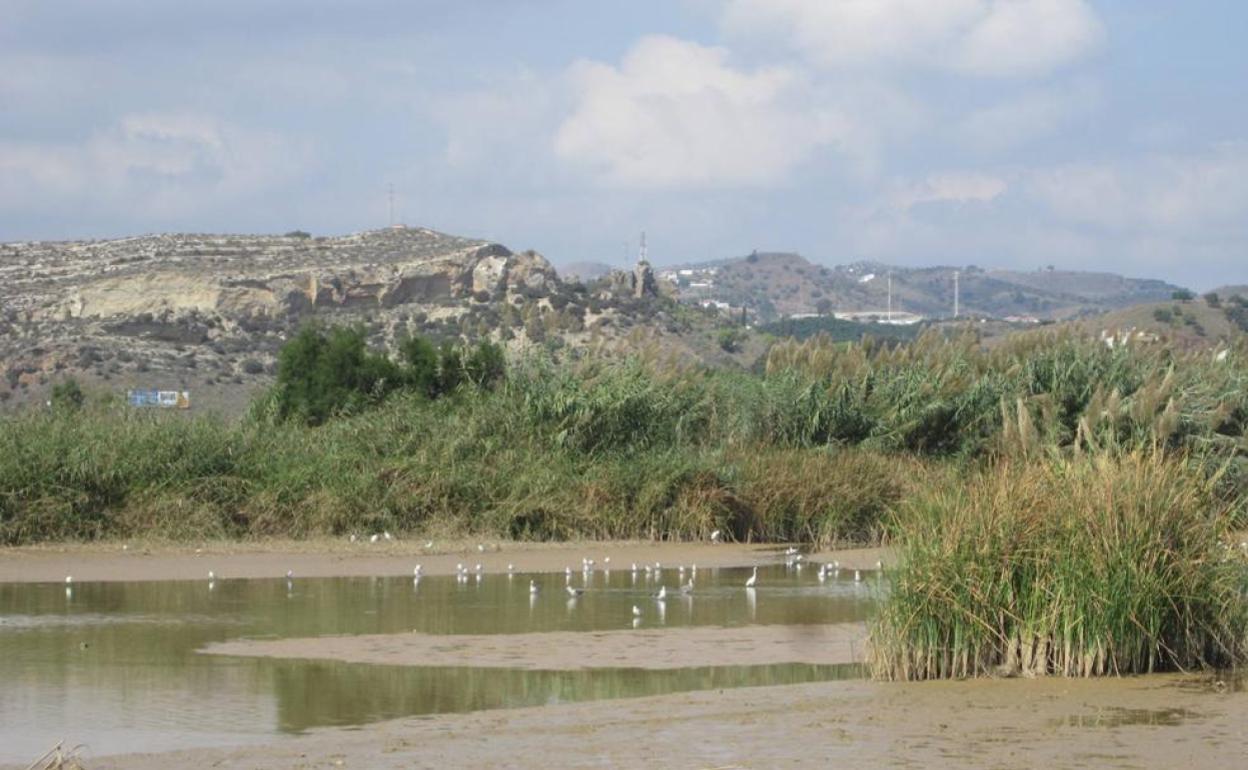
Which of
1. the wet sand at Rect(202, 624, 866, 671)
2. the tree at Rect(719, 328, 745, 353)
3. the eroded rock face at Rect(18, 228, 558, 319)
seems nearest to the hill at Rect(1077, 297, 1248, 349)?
the tree at Rect(719, 328, 745, 353)

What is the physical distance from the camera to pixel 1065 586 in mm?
13234

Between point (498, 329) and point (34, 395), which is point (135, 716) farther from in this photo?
point (498, 329)

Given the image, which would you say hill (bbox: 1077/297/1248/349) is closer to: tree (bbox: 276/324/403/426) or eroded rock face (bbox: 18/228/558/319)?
eroded rock face (bbox: 18/228/558/319)

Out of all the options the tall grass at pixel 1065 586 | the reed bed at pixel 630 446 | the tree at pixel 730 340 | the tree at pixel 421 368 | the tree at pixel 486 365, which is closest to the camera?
the tall grass at pixel 1065 586

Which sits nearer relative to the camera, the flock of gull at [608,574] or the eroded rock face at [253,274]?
the flock of gull at [608,574]

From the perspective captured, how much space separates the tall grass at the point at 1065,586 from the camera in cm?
1340

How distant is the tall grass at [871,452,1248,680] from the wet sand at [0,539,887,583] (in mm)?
8526

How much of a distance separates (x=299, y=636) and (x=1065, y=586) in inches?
312

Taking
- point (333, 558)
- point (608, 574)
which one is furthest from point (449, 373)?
point (608, 574)

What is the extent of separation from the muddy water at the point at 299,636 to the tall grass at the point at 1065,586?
1586 mm

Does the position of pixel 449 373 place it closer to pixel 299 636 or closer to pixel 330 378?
pixel 330 378

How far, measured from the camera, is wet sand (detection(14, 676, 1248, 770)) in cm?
1102

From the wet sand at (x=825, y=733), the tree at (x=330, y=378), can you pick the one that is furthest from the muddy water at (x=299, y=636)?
the tree at (x=330, y=378)

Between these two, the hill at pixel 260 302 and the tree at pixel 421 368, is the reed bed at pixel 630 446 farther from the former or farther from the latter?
the hill at pixel 260 302
